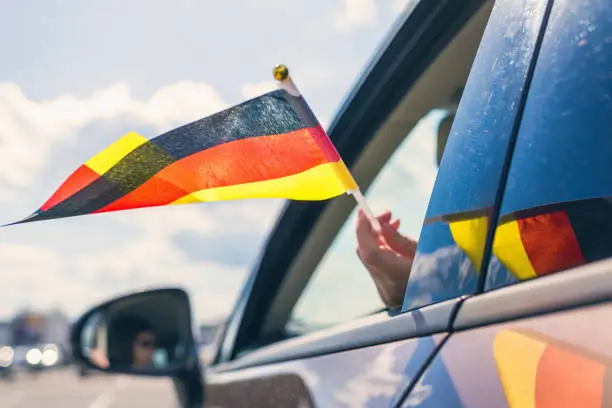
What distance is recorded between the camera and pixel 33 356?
4047 centimetres

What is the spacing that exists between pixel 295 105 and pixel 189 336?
0.94m

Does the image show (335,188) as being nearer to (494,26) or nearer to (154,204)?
(154,204)

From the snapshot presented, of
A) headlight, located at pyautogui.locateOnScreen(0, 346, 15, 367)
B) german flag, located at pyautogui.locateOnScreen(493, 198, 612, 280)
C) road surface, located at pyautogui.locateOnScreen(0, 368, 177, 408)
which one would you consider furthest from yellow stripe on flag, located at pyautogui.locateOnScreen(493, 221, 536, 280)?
headlight, located at pyautogui.locateOnScreen(0, 346, 15, 367)

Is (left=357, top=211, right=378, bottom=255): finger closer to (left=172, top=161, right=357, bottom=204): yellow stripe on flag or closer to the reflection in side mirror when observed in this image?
(left=172, top=161, right=357, bottom=204): yellow stripe on flag

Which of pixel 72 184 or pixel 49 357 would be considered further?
Answer: pixel 49 357

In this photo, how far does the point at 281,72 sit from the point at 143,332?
1039 mm

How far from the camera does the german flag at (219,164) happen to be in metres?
1.90

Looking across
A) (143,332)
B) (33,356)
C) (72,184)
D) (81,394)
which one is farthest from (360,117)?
(33,356)

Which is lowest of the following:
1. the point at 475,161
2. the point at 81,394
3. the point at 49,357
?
the point at 81,394

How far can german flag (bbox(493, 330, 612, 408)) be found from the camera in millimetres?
829

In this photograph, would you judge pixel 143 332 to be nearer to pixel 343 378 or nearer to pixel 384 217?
pixel 384 217

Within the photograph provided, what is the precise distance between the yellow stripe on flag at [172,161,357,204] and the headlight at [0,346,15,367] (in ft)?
133

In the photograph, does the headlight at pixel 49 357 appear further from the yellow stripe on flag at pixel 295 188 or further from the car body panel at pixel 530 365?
the car body panel at pixel 530 365

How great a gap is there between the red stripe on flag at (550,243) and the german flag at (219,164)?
813 millimetres
